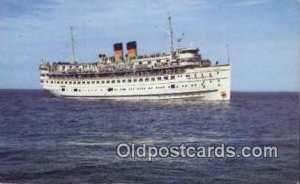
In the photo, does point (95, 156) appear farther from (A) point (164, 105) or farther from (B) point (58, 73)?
(B) point (58, 73)

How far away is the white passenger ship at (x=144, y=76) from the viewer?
21.7 feet

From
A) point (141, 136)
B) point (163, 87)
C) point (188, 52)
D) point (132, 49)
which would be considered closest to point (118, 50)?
point (132, 49)

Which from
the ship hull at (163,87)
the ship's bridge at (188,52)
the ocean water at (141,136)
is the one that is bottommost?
the ocean water at (141,136)

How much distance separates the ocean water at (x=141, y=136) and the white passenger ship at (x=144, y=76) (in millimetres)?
317

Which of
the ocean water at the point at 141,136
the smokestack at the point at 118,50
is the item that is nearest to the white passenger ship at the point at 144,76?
the smokestack at the point at 118,50

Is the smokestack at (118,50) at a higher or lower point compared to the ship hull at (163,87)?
higher

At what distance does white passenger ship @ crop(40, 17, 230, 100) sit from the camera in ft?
21.7

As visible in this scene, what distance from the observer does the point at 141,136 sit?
243 inches

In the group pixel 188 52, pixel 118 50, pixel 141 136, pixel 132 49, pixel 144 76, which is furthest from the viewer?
pixel 144 76

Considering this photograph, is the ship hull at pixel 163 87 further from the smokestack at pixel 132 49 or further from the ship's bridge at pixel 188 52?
the smokestack at pixel 132 49

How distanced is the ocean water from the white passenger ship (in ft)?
1.04

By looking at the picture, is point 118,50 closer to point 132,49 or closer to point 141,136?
point 132,49

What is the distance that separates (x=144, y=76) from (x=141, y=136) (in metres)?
1.68

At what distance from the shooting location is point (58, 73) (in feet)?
27.8
